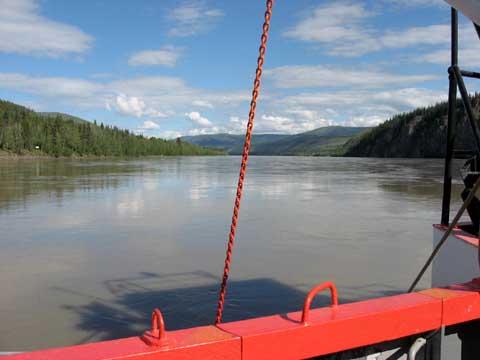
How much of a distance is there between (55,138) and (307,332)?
387ft

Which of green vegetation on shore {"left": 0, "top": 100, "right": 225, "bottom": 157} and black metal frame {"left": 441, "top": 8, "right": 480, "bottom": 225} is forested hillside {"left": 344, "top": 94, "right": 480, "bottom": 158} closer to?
green vegetation on shore {"left": 0, "top": 100, "right": 225, "bottom": 157}

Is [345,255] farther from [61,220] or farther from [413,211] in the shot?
[61,220]

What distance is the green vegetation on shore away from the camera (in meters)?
99.5

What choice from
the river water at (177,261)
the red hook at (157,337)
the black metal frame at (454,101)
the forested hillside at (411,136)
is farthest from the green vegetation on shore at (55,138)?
the red hook at (157,337)

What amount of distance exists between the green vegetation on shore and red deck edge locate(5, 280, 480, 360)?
102 metres

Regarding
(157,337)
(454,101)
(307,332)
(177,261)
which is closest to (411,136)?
(177,261)

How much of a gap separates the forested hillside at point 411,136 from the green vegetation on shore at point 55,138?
3188 inches

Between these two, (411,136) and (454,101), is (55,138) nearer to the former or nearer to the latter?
(411,136)

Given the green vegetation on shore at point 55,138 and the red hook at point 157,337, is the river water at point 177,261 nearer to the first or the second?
the red hook at point 157,337

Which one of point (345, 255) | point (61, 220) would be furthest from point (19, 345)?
point (61, 220)

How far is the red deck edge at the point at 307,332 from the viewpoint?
1.97 meters

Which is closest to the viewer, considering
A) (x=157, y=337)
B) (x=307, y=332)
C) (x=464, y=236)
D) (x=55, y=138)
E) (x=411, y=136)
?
(x=157, y=337)

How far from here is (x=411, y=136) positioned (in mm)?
143500

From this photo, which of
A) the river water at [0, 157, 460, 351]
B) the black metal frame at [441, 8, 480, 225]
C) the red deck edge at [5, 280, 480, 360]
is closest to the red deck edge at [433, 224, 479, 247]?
the black metal frame at [441, 8, 480, 225]
